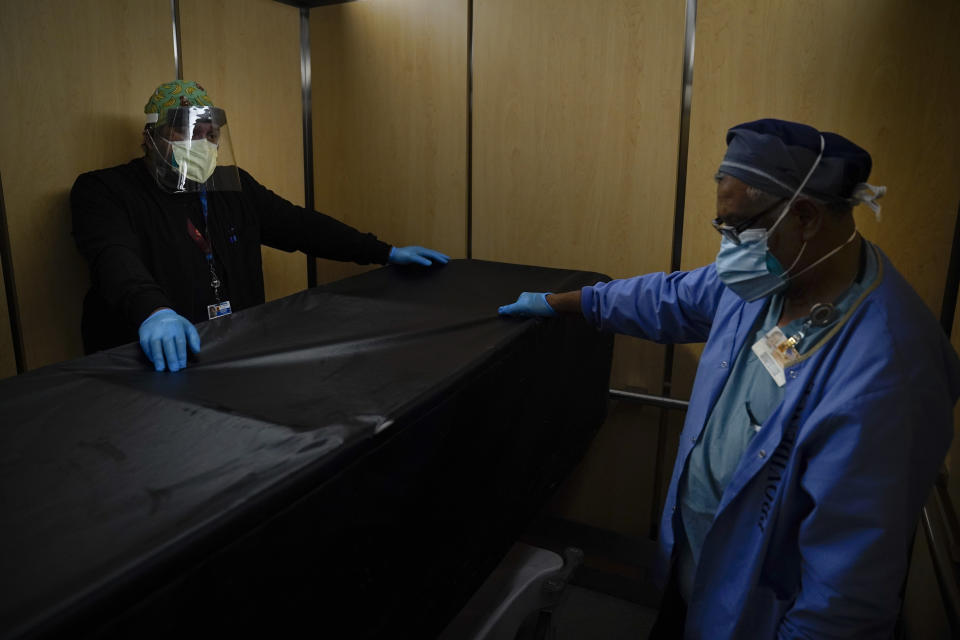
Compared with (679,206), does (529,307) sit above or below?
below

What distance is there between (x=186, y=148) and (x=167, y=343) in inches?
34.0

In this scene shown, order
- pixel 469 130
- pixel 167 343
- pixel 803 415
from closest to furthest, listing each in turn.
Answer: pixel 803 415 < pixel 167 343 < pixel 469 130

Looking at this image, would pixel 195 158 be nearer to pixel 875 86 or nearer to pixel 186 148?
pixel 186 148

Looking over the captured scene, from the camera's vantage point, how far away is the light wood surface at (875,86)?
1.80 metres

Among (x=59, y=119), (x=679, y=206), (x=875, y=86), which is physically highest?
(x=875, y=86)

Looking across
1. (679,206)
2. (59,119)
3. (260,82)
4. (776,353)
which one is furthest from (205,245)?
(776,353)

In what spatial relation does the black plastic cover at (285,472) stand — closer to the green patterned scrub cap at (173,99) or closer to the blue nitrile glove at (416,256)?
the blue nitrile glove at (416,256)

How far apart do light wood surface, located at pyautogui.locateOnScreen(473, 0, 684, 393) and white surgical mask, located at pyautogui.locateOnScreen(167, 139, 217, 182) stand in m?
0.99

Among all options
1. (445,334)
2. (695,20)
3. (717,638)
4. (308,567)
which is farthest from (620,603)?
(695,20)

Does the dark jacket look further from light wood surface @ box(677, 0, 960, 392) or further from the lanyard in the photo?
light wood surface @ box(677, 0, 960, 392)

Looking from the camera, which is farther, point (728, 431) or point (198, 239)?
point (198, 239)

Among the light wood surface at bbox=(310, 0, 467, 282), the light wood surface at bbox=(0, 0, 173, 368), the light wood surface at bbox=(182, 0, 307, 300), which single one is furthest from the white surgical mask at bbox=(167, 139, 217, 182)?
the light wood surface at bbox=(310, 0, 467, 282)

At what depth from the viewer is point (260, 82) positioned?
8.41 ft

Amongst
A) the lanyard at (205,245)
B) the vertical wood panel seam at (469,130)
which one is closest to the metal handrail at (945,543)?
the vertical wood panel seam at (469,130)
